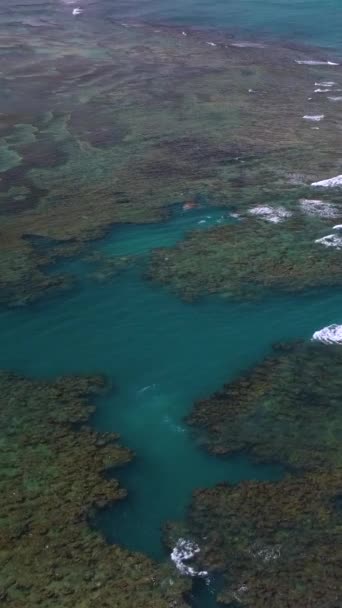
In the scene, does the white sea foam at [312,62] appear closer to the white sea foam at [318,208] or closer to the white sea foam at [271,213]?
the white sea foam at [318,208]

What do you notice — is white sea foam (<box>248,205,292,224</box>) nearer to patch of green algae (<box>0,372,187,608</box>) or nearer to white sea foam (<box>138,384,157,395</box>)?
white sea foam (<box>138,384,157,395</box>)

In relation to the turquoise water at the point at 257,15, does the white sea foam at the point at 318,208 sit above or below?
below

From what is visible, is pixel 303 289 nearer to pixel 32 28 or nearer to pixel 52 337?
pixel 52 337

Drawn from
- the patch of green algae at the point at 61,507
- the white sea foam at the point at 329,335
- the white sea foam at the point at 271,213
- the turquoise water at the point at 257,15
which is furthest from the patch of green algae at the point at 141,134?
the patch of green algae at the point at 61,507

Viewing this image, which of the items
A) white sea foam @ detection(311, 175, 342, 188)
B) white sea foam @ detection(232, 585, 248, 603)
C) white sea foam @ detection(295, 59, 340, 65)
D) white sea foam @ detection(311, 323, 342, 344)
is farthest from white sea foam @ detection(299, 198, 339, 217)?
white sea foam @ detection(295, 59, 340, 65)

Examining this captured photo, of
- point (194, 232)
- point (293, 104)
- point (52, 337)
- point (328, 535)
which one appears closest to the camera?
point (328, 535)

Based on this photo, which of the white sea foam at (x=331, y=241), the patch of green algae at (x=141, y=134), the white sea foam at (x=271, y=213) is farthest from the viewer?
the patch of green algae at (x=141, y=134)

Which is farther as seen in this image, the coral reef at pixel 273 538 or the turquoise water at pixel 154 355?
the turquoise water at pixel 154 355

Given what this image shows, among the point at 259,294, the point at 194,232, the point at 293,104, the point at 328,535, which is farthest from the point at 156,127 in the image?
the point at 328,535
